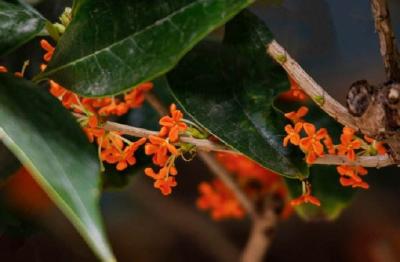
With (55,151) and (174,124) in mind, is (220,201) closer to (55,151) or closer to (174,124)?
(174,124)

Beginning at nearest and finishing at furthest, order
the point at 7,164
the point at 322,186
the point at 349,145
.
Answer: the point at 349,145, the point at 7,164, the point at 322,186

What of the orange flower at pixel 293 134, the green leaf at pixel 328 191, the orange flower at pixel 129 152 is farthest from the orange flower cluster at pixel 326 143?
the green leaf at pixel 328 191

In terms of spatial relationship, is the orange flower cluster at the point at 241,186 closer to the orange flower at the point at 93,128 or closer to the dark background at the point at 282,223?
the dark background at the point at 282,223

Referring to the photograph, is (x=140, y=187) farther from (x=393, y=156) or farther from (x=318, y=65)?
(x=393, y=156)

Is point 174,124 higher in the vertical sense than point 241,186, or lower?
higher

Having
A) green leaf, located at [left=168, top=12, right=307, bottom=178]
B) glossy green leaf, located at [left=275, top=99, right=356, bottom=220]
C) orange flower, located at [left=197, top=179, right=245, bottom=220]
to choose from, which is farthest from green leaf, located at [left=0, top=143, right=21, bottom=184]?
orange flower, located at [left=197, top=179, right=245, bottom=220]

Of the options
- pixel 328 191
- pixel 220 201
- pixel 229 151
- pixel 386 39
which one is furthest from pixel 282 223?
pixel 386 39
